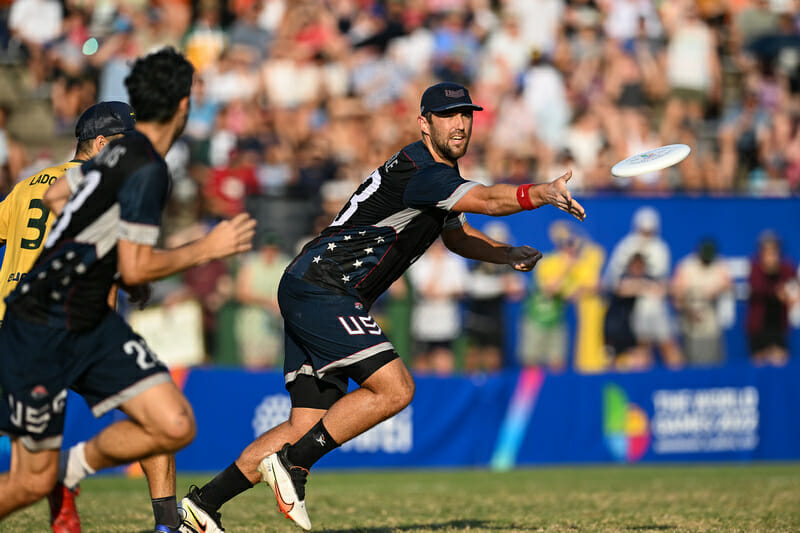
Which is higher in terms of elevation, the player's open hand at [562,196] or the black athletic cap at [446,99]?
the black athletic cap at [446,99]

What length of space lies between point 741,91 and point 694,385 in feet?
24.5

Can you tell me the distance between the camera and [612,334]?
13.7 m

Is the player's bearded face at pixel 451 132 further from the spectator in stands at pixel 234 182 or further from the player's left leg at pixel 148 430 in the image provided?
the spectator in stands at pixel 234 182

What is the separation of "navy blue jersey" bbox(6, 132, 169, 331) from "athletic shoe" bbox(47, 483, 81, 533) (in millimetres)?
978

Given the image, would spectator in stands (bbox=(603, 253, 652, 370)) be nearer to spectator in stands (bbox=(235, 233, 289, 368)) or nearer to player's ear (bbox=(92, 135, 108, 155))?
spectator in stands (bbox=(235, 233, 289, 368))

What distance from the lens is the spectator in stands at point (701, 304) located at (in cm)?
1401

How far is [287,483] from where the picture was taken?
6.42m

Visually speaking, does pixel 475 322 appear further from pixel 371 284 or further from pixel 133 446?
pixel 133 446

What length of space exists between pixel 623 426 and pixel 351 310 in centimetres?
754

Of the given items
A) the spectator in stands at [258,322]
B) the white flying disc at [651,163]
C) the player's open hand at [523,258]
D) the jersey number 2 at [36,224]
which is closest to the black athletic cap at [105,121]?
the jersey number 2 at [36,224]

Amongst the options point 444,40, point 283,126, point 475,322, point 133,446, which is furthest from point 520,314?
point 133,446

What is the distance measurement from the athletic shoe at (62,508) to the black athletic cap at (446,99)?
10.3 ft

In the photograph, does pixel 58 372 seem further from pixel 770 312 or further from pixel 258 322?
pixel 770 312

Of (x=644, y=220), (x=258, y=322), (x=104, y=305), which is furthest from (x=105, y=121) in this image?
(x=644, y=220)
